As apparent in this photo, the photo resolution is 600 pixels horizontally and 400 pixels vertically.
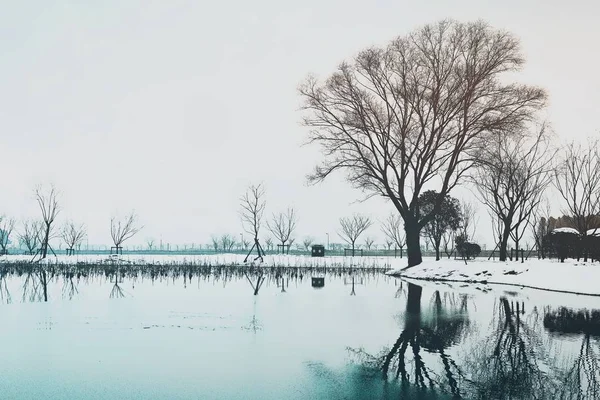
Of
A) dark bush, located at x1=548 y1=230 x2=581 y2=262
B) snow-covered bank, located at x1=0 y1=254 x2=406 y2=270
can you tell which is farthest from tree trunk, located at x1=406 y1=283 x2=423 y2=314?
snow-covered bank, located at x1=0 y1=254 x2=406 y2=270

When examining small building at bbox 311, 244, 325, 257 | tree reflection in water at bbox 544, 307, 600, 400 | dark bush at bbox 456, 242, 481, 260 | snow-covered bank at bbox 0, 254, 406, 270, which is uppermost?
dark bush at bbox 456, 242, 481, 260

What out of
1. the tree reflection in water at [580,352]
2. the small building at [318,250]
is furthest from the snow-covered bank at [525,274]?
the small building at [318,250]

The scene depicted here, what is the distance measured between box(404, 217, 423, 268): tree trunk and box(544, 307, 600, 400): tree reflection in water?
597 inches

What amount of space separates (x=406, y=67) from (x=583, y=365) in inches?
902

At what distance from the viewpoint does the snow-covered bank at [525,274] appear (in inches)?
821

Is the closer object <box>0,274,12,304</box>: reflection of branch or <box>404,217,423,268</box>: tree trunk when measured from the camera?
<box>0,274,12,304</box>: reflection of branch

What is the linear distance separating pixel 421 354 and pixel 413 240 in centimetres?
2249

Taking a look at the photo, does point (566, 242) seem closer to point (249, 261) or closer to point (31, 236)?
point (249, 261)

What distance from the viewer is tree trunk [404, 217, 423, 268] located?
98.9ft

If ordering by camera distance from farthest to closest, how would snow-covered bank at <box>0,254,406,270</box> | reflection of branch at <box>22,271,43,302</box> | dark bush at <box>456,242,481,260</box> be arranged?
1. snow-covered bank at <box>0,254,406,270</box>
2. dark bush at <box>456,242,481,260</box>
3. reflection of branch at <box>22,271,43,302</box>

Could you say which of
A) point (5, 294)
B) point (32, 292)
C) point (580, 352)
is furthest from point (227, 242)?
point (580, 352)

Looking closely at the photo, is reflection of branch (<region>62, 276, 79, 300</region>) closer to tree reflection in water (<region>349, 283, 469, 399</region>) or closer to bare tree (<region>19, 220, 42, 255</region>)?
tree reflection in water (<region>349, 283, 469, 399</region>)

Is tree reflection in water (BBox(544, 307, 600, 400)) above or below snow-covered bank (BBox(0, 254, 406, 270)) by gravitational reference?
above

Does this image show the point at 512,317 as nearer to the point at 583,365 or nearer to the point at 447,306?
the point at 447,306
